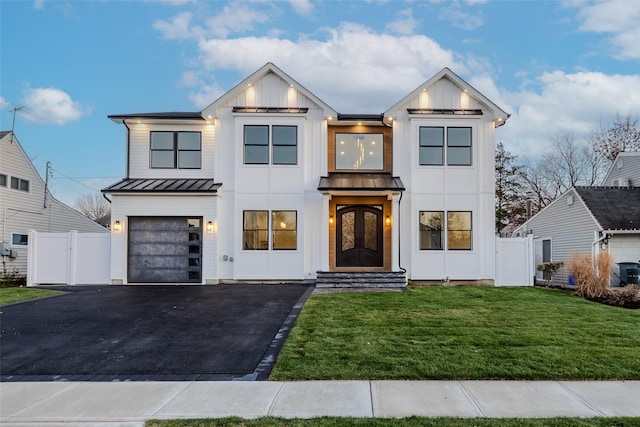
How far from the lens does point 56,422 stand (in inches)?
149

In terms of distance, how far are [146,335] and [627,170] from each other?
2217 centimetres

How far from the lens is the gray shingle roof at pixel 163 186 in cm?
1329

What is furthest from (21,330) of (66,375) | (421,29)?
(421,29)

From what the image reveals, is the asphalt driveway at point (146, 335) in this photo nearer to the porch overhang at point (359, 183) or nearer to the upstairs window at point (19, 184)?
the porch overhang at point (359, 183)

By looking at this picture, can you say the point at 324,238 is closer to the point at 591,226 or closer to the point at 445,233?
the point at 445,233

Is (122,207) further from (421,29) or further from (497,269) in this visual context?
(421,29)

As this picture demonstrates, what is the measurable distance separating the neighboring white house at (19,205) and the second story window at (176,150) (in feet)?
24.8

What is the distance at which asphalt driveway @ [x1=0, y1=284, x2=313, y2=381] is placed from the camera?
5242 millimetres

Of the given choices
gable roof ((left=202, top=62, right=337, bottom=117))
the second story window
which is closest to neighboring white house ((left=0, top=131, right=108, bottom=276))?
the second story window

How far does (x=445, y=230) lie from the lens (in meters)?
13.8

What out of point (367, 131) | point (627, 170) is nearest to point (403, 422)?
point (367, 131)

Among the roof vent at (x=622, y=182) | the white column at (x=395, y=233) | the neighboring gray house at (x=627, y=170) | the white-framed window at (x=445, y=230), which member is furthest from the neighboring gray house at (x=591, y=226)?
the white column at (x=395, y=233)

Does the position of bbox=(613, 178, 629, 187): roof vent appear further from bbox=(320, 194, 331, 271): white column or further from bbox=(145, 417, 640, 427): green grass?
bbox=(145, 417, 640, 427): green grass

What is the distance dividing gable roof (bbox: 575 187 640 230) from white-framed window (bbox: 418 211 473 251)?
20.5 ft
